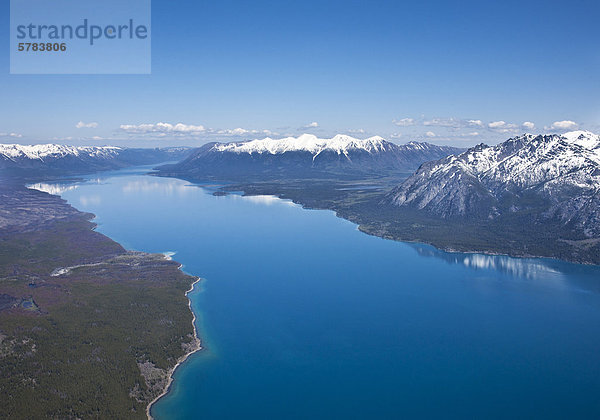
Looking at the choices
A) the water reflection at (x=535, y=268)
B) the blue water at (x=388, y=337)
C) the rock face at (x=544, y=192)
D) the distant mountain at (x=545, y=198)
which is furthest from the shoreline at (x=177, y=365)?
the rock face at (x=544, y=192)

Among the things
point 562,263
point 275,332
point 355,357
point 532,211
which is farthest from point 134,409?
point 532,211

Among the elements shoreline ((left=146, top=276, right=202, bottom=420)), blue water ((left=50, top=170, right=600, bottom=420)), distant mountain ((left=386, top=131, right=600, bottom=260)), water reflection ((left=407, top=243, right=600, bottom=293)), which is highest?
distant mountain ((left=386, top=131, right=600, bottom=260))

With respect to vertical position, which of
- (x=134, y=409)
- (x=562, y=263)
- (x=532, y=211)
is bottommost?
(x=134, y=409)

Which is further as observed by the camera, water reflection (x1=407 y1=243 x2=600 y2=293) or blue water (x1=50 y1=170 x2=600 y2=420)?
water reflection (x1=407 y1=243 x2=600 y2=293)

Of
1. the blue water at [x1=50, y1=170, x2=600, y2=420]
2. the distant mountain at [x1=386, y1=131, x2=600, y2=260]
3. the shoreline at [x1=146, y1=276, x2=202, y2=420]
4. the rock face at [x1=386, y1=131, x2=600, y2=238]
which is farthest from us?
the rock face at [x1=386, y1=131, x2=600, y2=238]

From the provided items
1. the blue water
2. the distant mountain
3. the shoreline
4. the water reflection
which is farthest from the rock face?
the shoreline

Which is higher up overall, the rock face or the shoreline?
the rock face

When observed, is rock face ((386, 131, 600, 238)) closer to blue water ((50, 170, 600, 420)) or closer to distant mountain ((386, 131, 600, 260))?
distant mountain ((386, 131, 600, 260))

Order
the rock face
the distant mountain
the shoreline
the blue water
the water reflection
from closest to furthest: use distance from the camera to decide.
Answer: the shoreline, the blue water, the water reflection, the distant mountain, the rock face

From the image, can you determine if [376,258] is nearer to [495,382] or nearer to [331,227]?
[331,227]
